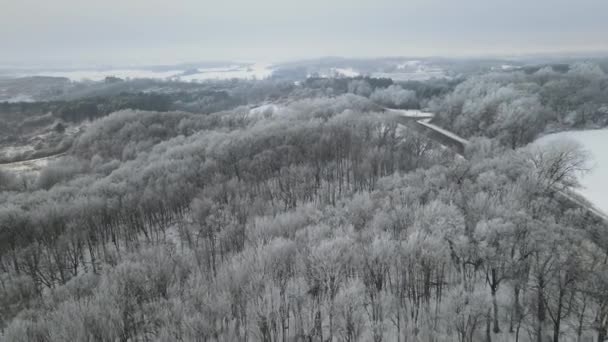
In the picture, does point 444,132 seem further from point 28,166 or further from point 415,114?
point 28,166

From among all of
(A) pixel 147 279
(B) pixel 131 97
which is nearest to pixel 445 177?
(A) pixel 147 279

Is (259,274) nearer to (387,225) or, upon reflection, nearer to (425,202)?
(387,225)

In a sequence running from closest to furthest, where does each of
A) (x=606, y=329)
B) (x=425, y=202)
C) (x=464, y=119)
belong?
1. (x=606, y=329)
2. (x=425, y=202)
3. (x=464, y=119)

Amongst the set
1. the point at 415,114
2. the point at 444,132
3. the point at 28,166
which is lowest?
the point at 28,166

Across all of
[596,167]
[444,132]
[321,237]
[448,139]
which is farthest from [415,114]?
[321,237]

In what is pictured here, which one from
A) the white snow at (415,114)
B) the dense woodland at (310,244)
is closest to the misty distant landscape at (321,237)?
the dense woodland at (310,244)
